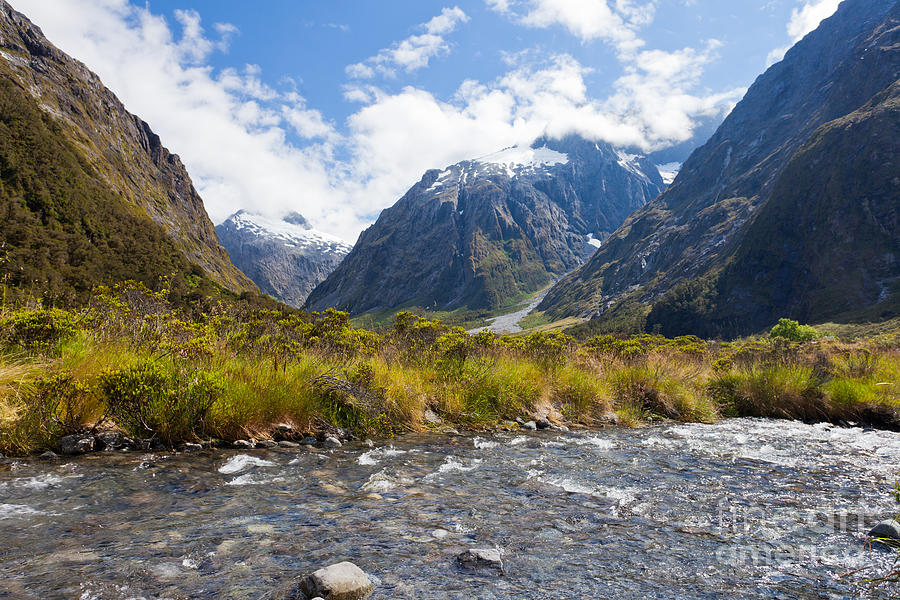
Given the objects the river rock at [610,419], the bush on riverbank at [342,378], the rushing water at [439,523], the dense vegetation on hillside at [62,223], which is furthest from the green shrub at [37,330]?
the dense vegetation on hillside at [62,223]

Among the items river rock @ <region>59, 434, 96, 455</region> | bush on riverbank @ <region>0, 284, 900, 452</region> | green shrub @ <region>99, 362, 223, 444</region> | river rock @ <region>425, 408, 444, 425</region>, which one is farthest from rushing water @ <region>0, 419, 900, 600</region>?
river rock @ <region>425, 408, 444, 425</region>

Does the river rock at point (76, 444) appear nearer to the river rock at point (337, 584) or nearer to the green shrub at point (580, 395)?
the river rock at point (337, 584)

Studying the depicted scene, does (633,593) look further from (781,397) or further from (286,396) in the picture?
(781,397)

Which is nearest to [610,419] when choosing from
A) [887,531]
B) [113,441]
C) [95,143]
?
[887,531]

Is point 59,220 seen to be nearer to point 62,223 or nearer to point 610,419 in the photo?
point 62,223

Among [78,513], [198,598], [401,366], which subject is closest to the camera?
[198,598]

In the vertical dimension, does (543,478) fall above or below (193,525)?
below

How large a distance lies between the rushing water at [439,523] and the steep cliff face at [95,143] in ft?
270

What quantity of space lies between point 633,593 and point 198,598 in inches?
151

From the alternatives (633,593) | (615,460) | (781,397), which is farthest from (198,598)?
(781,397)

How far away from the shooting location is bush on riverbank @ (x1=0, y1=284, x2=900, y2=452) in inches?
288

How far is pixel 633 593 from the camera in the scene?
3.98 m

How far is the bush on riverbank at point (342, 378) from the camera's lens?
7324 millimetres

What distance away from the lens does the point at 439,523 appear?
535cm
